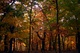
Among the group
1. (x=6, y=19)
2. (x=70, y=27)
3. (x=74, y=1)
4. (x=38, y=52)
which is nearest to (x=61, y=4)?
(x=74, y=1)

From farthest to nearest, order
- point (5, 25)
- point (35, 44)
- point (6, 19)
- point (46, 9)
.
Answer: point (35, 44) → point (46, 9) → point (5, 25) → point (6, 19)

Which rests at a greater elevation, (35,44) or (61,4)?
(61,4)

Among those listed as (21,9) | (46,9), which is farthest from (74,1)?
(21,9)

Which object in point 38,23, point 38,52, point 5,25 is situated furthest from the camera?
Answer: point 38,23

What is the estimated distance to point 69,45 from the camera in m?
50.3

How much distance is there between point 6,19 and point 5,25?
179cm

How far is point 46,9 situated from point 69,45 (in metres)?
22.6

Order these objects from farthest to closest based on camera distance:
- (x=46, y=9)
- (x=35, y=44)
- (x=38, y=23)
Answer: (x=35, y=44)
(x=38, y=23)
(x=46, y=9)

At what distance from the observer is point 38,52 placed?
33062 millimetres

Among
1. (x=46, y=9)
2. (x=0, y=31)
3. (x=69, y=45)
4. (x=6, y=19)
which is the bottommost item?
(x=69, y=45)

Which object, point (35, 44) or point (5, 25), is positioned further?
point (35, 44)

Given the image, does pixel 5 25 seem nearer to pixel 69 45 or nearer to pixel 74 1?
pixel 74 1

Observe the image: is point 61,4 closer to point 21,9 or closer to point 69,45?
point 21,9

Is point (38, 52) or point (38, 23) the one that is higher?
point (38, 23)
